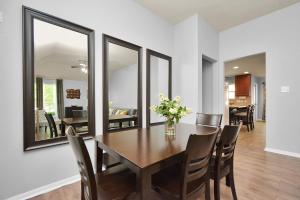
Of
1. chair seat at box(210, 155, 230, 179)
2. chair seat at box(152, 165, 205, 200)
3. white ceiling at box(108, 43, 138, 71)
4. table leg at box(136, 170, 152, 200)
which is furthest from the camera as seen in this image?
white ceiling at box(108, 43, 138, 71)

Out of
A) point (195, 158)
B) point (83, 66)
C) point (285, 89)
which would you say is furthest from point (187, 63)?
point (195, 158)

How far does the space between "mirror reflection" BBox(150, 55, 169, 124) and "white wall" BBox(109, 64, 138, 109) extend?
44 cm

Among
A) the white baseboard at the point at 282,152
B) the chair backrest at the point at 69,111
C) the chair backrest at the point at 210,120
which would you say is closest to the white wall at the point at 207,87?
the white baseboard at the point at 282,152

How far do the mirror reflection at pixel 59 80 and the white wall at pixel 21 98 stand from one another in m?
0.16

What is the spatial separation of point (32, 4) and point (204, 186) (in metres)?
2.59

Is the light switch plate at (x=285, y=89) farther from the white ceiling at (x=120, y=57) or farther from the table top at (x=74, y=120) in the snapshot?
the table top at (x=74, y=120)

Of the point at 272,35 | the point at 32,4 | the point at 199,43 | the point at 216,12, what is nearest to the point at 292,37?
the point at 272,35

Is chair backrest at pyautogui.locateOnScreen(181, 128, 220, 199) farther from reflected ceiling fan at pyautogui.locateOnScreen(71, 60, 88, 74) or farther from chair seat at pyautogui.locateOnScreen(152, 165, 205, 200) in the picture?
reflected ceiling fan at pyautogui.locateOnScreen(71, 60, 88, 74)

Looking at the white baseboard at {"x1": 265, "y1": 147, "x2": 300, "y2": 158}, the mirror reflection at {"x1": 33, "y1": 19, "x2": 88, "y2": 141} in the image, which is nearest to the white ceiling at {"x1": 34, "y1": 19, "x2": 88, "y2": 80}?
the mirror reflection at {"x1": 33, "y1": 19, "x2": 88, "y2": 141}

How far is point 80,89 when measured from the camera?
2186 millimetres

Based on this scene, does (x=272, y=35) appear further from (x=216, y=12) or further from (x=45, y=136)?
(x=45, y=136)

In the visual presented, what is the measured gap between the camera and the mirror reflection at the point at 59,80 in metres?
1.80

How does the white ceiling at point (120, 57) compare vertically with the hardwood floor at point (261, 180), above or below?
above

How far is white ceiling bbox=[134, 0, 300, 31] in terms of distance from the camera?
2.84 meters
